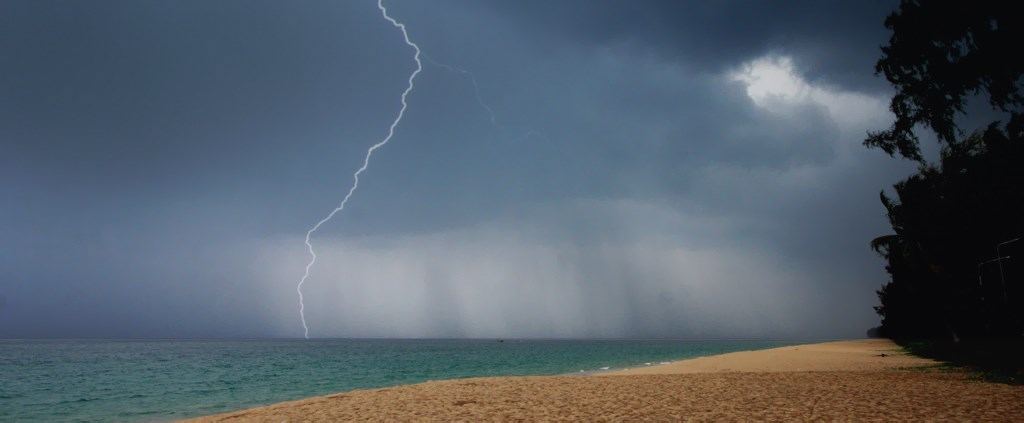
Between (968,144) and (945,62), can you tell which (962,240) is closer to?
(968,144)

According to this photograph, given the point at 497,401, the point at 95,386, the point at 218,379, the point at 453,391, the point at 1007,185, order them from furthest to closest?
1. the point at 218,379
2. the point at 95,386
3. the point at 1007,185
4. the point at 453,391
5. the point at 497,401

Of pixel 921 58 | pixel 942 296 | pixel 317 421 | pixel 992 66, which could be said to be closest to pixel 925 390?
pixel 992 66

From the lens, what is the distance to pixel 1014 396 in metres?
11.1

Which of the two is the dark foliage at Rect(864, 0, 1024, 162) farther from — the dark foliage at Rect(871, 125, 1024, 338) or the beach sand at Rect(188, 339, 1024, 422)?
the beach sand at Rect(188, 339, 1024, 422)

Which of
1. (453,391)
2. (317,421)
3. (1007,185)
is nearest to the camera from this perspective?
(317,421)

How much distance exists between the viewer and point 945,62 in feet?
54.0

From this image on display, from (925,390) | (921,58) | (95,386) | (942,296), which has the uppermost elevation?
(921,58)

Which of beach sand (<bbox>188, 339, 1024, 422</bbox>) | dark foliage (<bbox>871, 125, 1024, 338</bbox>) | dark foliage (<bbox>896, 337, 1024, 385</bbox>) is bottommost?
beach sand (<bbox>188, 339, 1024, 422</bbox>)

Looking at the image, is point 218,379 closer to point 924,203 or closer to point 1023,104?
point 1023,104

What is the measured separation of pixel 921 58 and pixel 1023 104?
9.92 feet

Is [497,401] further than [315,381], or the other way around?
[315,381]

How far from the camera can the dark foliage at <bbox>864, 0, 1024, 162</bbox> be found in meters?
14.8

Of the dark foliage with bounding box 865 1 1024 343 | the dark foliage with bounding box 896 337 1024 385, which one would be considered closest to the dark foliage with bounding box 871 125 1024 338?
the dark foliage with bounding box 865 1 1024 343

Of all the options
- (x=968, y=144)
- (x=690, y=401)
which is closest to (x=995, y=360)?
(x=968, y=144)
